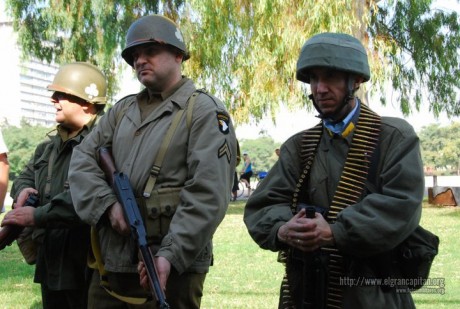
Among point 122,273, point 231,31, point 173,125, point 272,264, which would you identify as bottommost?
point 272,264

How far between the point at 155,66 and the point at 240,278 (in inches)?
203

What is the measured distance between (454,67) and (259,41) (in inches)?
276

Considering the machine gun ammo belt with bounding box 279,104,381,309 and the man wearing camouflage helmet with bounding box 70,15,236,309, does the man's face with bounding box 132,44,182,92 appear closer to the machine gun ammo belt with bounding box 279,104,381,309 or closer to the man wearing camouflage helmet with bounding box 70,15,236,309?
the man wearing camouflage helmet with bounding box 70,15,236,309

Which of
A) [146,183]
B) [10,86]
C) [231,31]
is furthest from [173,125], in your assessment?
[10,86]

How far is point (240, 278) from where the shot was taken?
340 inches

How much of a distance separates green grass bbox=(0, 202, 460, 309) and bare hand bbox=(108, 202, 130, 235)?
360 cm

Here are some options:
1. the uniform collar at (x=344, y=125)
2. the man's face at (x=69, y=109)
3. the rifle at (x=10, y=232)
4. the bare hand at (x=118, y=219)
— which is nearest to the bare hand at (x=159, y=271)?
the bare hand at (x=118, y=219)

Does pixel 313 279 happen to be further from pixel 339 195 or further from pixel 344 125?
pixel 344 125

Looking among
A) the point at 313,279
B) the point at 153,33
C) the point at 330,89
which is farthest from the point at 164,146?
the point at 313,279

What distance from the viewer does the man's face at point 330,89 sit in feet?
10.4

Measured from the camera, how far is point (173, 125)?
12.1 ft

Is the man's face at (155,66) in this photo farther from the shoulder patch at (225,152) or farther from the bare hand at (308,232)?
the bare hand at (308,232)

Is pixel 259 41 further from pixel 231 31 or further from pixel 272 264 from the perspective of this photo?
pixel 272 264

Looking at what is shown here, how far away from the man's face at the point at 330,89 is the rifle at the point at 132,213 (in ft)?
3.24
